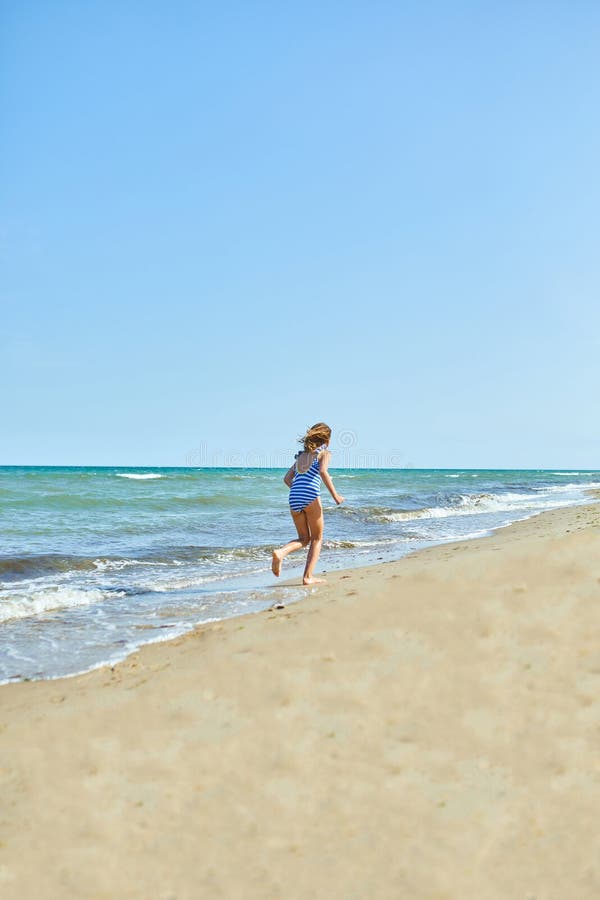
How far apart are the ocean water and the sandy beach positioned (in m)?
1.35

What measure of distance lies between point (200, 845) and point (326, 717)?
947 mm

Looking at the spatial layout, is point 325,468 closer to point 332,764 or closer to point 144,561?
point 144,561

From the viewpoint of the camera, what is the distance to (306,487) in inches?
329

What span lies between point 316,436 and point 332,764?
5514 mm

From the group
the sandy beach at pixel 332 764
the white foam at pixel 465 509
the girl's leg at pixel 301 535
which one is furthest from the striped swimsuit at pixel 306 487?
the white foam at pixel 465 509

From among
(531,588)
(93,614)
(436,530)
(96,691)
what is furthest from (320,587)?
(436,530)

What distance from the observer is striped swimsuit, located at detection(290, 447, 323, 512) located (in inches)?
328

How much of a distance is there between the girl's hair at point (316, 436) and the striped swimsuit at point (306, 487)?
0.11m

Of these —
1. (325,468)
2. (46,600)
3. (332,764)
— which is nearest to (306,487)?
(325,468)

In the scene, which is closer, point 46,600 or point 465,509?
point 46,600

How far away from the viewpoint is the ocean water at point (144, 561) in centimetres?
598

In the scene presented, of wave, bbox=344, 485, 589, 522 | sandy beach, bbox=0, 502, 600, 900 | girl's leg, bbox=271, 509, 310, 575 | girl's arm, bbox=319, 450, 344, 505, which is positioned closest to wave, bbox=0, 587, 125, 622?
girl's leg, bbox=271, 509, 310, 575

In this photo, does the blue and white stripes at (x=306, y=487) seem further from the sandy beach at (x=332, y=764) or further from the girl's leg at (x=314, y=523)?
the sandy beach at (x=332, y=764)

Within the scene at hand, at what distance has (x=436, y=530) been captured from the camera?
50.5ft
